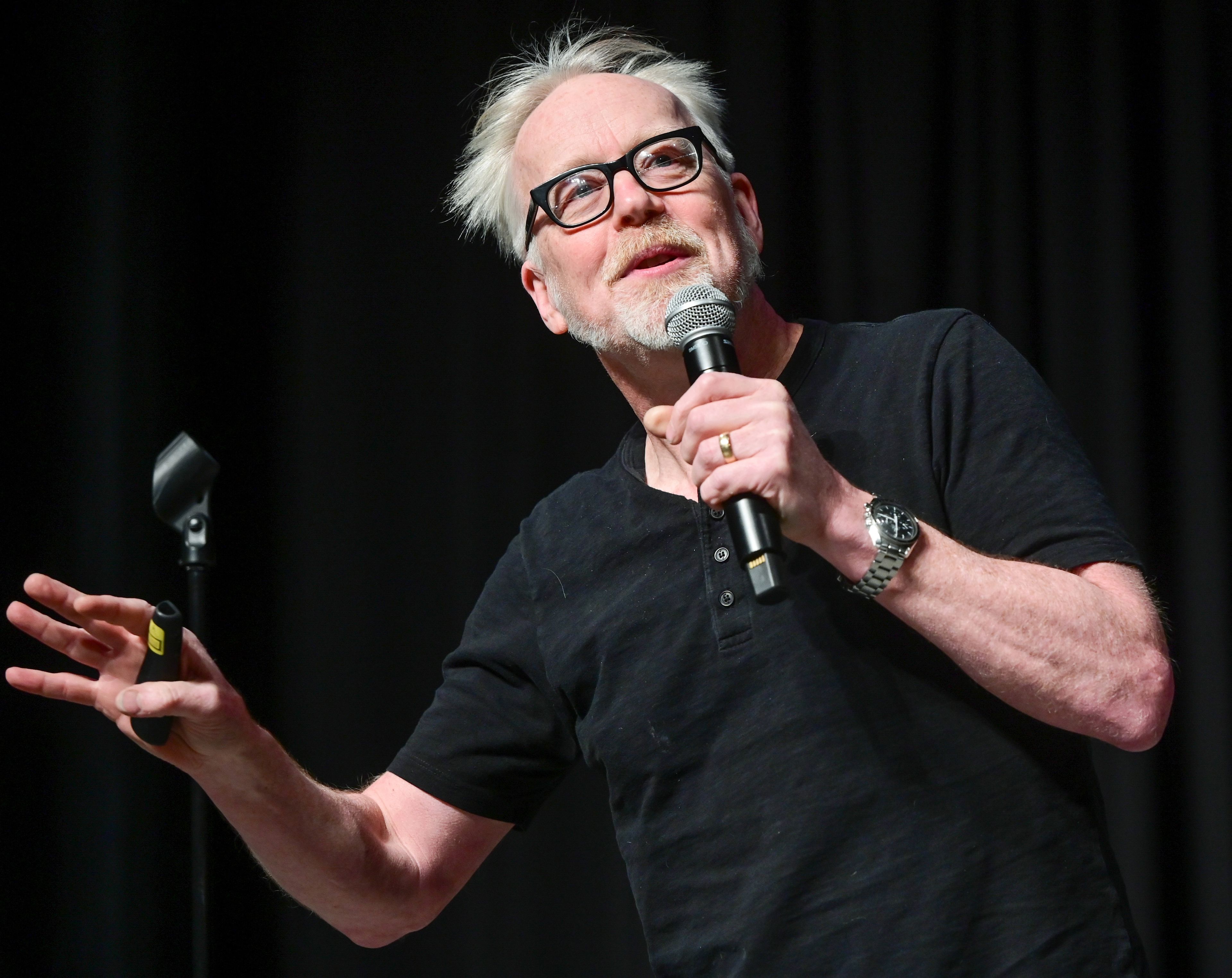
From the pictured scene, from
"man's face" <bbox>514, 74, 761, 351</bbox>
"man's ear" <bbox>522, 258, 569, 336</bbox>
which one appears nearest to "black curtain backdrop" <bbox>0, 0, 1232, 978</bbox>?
"man's ear" <bbox>522, 258, 569, 336</bbox>

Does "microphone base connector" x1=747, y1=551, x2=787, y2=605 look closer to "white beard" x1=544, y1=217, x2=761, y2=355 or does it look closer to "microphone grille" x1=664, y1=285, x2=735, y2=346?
"microphone grille" x1=664, y1=285, x2=735, y2=346

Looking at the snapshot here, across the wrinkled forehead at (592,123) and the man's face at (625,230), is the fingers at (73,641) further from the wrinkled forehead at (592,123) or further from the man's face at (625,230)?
the wrinkled forehead at (592,123)

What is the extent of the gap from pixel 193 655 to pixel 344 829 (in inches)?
14.4

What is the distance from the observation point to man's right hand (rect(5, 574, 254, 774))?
1013 mm

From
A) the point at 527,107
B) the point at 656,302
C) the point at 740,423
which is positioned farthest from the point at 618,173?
the point at 740,423

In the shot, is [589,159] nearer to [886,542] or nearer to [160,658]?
[886,542]

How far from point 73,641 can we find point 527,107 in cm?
100

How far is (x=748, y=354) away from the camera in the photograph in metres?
1.39

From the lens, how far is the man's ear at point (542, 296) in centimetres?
159

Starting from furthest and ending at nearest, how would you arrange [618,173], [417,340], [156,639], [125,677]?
[417,340]
[618,173]
[125,677]
[156,639]

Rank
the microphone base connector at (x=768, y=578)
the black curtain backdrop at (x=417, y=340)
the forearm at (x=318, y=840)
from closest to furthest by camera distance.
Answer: the microphone base connector at (x=768, y=578)
the forearm at (x=318, y=840)
the black curtain backdrop at (x=417, y=340)

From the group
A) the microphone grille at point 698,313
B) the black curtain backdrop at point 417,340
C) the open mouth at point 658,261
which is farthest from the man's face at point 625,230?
the black curtain backdrop at point 417,340

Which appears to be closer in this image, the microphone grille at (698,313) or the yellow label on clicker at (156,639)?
the yellow label on clicker at (156,639)

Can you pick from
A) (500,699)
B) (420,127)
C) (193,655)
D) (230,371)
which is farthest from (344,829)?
(420,127)
